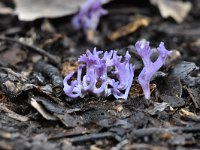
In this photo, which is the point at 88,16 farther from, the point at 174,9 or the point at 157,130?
the point at 157,130

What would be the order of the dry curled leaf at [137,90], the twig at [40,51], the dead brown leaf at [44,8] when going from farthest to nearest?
the dead brown leaf at [44,8]
the twig at [40,51]
the dry curled leaf at [137,90]

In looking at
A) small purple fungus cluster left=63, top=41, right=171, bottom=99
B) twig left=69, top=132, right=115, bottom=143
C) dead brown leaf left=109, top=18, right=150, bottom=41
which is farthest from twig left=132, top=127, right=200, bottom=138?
dead brown leaf left=109, top=18, right=150, bottom=41

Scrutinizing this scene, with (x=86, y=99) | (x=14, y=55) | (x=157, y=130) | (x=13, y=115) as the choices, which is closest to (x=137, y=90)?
(x=86, y=99)

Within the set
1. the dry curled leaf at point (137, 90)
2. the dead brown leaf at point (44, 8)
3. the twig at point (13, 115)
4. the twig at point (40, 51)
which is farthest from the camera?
the dead brown leaf at point (44, 8)

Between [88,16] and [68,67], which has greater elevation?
[88,16]

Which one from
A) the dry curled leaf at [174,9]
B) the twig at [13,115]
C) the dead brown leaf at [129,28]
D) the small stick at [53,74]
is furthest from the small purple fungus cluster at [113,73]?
the dry curled leaf at [174,9]

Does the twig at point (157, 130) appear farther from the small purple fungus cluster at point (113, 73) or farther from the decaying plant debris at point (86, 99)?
the small purple fungus cluster at point (113, 73)
